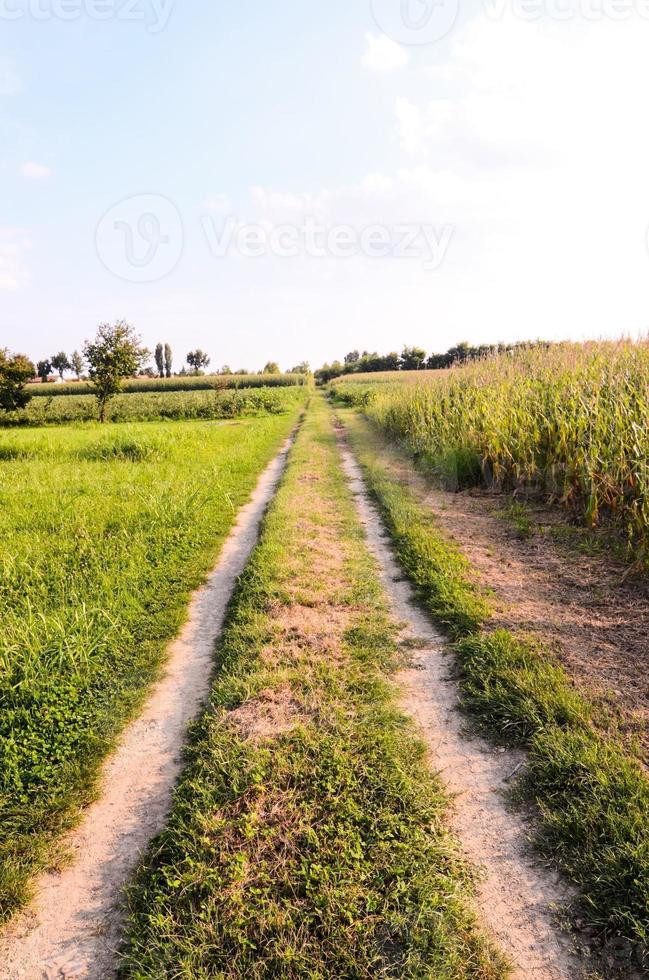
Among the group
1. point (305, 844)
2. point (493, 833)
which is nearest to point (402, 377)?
point (493, 833)

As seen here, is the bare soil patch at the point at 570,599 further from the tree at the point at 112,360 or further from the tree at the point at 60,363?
the tree at the point at 60,363

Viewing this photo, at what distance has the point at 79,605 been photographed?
185 inches

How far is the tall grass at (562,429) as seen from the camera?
6.36 metres

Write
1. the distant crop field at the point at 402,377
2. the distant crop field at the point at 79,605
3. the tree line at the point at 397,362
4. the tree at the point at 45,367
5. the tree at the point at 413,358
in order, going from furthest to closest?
1. the tree at the point at 45,367
2. the tree at the point at 413,358
3. the tree line at the point at 397,362
4. the distant crop field at the point at 402,377
5. the distant crop field at the point at 79,605

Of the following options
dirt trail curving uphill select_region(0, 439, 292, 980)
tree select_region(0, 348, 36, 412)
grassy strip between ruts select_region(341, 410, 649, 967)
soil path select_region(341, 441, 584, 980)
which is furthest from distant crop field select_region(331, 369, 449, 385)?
tree select_region(0, 348, 36, 412)

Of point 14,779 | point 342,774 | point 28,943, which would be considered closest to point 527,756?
point 342,774

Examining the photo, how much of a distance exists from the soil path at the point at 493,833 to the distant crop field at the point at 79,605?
83.7 inches

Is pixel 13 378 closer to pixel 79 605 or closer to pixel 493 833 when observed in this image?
pixel 79 605

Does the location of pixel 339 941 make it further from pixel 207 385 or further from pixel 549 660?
pixel 207 385

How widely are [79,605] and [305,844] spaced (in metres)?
3.24

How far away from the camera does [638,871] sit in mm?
2207

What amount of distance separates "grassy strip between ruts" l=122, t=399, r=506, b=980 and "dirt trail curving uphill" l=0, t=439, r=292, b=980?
0.14 meters

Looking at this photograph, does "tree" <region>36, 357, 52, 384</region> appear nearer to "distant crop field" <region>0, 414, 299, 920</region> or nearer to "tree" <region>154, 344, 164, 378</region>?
"tree" <region>154, 344, 164, 378</region>

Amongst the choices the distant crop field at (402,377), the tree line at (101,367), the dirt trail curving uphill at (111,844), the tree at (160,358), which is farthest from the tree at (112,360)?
the tree at (160,358)
